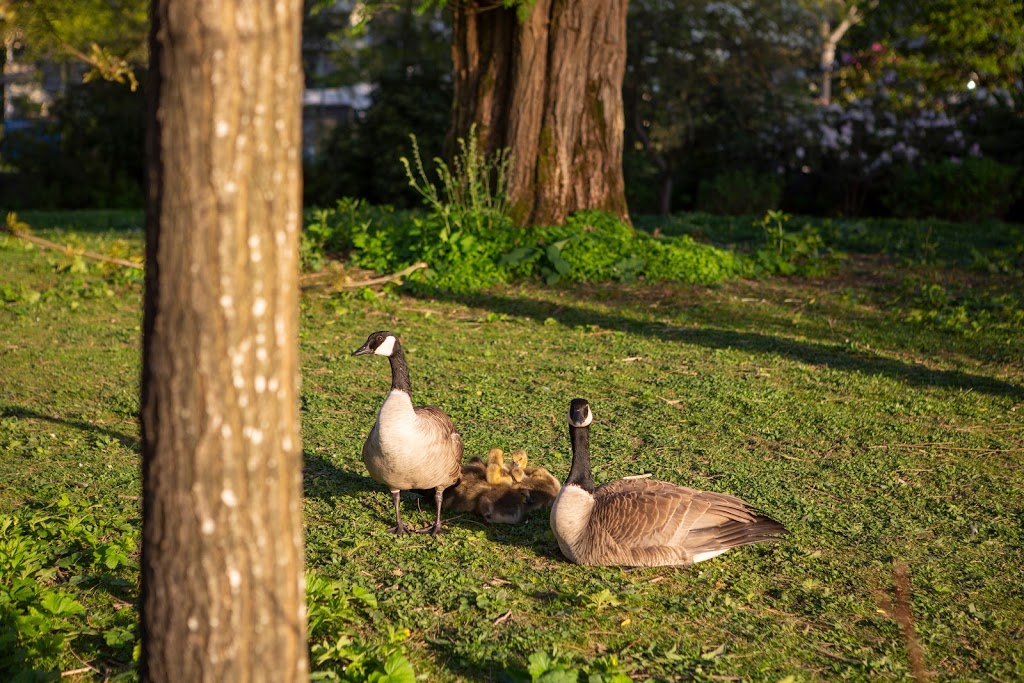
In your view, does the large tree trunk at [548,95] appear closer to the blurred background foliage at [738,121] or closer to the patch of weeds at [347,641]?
the blurred background foliage at [738,121]

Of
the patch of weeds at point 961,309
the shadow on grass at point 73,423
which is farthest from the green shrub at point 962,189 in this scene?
the shadow on grass at point 73,423

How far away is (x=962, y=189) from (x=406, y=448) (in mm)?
15271

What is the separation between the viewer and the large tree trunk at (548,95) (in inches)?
498

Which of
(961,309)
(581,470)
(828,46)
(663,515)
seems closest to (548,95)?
(961,309)

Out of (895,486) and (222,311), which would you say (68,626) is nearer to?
(222,311)

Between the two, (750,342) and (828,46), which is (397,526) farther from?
(828,46)

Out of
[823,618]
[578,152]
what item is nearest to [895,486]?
[823,618]

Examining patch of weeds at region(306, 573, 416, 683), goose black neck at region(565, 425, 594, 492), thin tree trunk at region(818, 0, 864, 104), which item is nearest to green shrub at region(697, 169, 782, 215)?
thin tree trunk at region(818, 0, 864, 104)

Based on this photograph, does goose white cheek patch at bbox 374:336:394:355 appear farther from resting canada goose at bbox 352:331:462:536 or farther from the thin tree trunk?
the thin tree trunk

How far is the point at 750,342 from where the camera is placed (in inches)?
372

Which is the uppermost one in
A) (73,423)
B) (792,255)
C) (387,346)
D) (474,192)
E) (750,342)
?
(474,192)

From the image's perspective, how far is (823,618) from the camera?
4434 mm

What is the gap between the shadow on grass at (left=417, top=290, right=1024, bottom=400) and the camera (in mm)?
8204

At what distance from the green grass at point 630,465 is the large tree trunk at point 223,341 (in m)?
1.23
